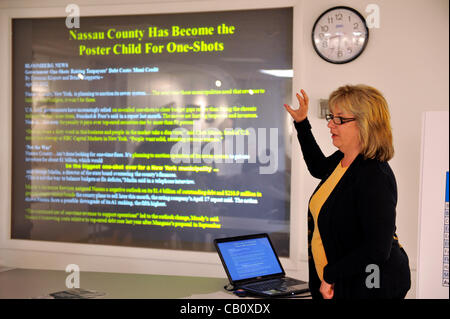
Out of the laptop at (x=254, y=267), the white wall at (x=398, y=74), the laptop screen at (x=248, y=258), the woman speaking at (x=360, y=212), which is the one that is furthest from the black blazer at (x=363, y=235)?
the white wall at (x=398, y=74)

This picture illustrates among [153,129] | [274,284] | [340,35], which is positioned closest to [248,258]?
[274,284]

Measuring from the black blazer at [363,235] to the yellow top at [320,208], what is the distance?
0.04m

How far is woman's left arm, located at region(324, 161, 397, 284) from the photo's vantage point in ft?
4.94

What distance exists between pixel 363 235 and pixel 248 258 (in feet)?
2.40

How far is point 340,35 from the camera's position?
10.1ft

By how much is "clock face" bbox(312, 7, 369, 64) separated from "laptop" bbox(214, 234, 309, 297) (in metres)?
1.42

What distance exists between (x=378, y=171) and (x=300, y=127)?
55 centimetres

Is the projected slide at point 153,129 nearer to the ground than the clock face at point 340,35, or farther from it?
nearer to the ground

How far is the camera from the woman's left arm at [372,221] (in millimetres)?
1507

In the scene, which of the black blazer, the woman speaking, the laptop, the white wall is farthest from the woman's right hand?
the white wall

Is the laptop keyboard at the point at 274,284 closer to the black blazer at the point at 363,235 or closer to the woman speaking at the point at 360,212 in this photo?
the woman speaking at the point at 360,212

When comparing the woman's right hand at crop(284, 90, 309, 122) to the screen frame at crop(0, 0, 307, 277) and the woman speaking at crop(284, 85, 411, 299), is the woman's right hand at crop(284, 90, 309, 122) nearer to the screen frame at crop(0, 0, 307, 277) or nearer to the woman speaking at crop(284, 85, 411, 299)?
the woman speaking at crop(284, 85, 411, 299)

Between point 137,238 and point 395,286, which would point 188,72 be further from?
point 395,286

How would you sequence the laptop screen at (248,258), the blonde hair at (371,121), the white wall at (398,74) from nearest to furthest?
the blonde hair at (371,121), the laptop screen at (248,258), the white wall at (398,74)
